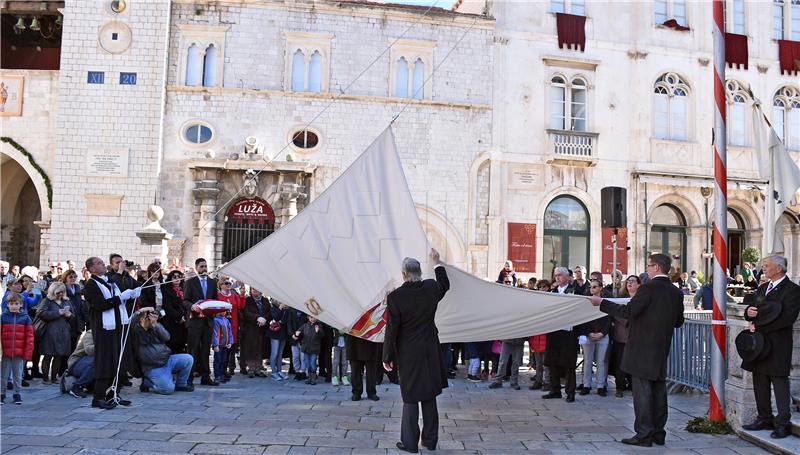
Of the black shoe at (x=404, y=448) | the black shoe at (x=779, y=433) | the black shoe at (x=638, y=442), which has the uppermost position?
the black shoe at (x=779, y=433)

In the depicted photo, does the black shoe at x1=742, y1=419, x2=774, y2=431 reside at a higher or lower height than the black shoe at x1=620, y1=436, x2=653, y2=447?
higher

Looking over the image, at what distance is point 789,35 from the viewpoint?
25.9m

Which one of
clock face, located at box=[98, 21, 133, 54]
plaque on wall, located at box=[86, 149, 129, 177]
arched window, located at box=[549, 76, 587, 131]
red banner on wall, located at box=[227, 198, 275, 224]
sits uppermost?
clock face, located at box=[98, 21, 133, 54]

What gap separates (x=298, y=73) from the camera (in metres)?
22.4

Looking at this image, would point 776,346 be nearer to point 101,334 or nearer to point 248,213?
point 101,334

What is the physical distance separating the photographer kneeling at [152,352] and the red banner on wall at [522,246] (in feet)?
46.9

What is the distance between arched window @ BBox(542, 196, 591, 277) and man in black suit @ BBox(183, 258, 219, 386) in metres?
14.5

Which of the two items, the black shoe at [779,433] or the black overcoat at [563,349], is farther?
the black overcoat at [563,349]

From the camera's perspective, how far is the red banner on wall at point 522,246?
23047 millimetres

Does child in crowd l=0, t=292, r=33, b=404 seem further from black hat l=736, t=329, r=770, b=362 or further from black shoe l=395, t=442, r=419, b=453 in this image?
black hat l=736, t=329, r=770, b=362

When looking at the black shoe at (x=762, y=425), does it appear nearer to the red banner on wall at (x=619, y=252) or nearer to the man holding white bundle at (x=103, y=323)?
the man holding white bundle at (x=103, y=323)

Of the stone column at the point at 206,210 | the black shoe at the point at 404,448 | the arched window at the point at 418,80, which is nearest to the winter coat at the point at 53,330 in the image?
the black shoe at the point at 404,448

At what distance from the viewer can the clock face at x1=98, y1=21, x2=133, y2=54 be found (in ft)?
70.5

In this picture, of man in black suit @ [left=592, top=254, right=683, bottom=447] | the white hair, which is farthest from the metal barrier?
the white hair
